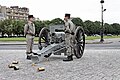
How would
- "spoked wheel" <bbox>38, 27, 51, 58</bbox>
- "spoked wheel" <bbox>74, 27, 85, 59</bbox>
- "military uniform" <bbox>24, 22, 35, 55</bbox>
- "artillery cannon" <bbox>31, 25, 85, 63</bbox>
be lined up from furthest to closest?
"spoked wheel" <bbox>38, 27, 51, 58</bbox> → "spoked wheel" <bbox>74, 27, 85, 59</bbox> → "artillery cannon" <bbox>31, 25, 85, 63</bbox> → "military uniform" <bbox>24, 22, 35, 55</bbox>

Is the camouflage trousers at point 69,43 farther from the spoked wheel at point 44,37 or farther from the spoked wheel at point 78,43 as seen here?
the spoked wheel at point 44,37

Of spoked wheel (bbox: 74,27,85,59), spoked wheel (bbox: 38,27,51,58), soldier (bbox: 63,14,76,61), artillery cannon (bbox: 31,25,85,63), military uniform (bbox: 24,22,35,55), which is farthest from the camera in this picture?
spoked wheel (bbox: 38,27,51,58)

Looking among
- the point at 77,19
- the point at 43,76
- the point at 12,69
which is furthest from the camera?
the point at 77,19

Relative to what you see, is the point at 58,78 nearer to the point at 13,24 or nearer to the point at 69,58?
the point at 69,58

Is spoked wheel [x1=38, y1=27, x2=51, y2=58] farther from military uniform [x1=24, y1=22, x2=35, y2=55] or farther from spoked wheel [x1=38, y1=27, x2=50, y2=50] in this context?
military uniform [x1=24, y1=22, x2=35, y2=55]

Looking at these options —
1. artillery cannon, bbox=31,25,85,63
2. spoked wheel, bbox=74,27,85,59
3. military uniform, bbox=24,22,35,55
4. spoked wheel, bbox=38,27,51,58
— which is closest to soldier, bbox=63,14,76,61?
artillery cannon, bbox=31,25,85,63

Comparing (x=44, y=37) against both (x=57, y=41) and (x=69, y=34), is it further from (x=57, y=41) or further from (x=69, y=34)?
(x=69, y=34)

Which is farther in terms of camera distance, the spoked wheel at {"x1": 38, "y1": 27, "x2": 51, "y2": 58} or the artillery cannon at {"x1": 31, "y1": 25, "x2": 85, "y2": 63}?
the spoked wheel at {"x1": 38, "y1": 27, "x2": 51, "y2": 58}

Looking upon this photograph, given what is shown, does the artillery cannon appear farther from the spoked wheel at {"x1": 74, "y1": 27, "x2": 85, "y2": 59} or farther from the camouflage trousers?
the camouflage trousers

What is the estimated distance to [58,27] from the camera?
1559 cm

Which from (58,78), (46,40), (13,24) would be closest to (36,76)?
(58,78)

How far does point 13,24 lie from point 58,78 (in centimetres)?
10987

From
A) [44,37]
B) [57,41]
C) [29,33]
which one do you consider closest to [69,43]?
[57,41]

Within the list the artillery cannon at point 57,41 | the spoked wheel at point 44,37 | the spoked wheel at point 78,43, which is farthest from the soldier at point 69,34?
the spoked wheel at point 44,37
